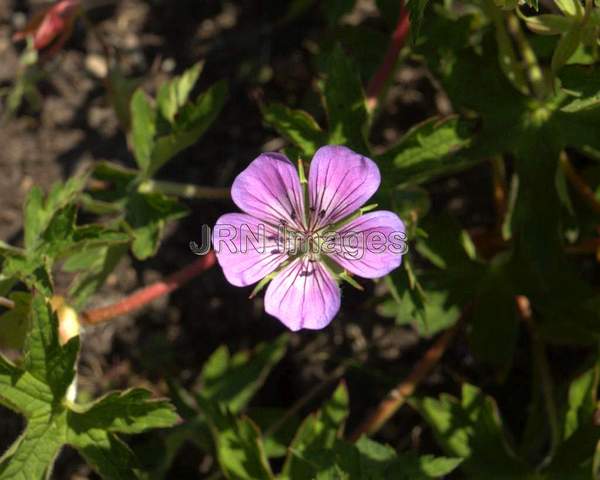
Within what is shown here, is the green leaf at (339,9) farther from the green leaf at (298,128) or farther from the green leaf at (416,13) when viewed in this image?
the green leaf at (416,13)

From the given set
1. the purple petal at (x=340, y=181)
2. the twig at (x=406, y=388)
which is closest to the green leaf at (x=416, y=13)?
the purple petal at (x=340, y=181)

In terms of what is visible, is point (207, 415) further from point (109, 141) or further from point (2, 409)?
point (109, 141)

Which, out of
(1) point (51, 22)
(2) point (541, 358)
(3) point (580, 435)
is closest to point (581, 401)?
(3) point (580, 435)

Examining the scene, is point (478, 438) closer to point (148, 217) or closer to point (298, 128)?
point (298, 128)

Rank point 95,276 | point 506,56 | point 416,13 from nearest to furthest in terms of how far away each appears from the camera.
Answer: point 416,13 < point 506,56 < point 95,276

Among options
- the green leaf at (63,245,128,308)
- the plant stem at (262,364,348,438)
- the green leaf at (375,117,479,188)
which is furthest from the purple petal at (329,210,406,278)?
the plant stem at (262,364,348,438)

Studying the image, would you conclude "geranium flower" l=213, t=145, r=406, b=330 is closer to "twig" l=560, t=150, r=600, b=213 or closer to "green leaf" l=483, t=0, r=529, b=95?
"green leaf" l=483, t=0, r=529, b=95
